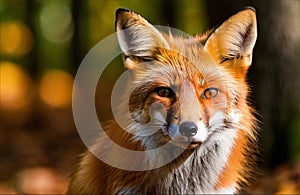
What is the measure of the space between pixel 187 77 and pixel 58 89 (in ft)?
52.0

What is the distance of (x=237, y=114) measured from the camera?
14.5 ft

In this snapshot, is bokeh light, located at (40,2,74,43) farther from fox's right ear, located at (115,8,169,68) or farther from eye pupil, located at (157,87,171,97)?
eye pupil, located at (157,87,171,97)

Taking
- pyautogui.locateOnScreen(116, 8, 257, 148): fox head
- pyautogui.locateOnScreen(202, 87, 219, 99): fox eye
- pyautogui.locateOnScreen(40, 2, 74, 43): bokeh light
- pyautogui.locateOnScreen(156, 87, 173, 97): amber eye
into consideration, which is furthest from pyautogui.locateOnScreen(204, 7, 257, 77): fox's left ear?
pyautogui.locateOnScreen(40, 2, 74, 43): bokeh light

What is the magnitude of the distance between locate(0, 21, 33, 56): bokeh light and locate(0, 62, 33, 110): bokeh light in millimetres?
585

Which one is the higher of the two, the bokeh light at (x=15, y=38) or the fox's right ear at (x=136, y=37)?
the fox's right ear at (x=136, y=37)

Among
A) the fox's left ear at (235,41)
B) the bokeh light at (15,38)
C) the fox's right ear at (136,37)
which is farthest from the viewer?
the bokeh light at (15,38)

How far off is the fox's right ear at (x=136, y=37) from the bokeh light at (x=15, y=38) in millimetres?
14315

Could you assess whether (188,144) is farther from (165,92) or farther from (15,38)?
(15,38)

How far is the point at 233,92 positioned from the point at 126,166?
0.92 metres

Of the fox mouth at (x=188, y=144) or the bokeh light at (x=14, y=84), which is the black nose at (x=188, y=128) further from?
the bokeh light at (x=14, y=84)

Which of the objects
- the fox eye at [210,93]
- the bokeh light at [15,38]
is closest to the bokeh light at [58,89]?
the bokeh light at [15,38]

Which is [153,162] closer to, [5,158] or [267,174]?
[267,174]

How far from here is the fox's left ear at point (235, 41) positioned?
435 cm

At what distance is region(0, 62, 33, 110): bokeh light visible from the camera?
1875 centimetres
